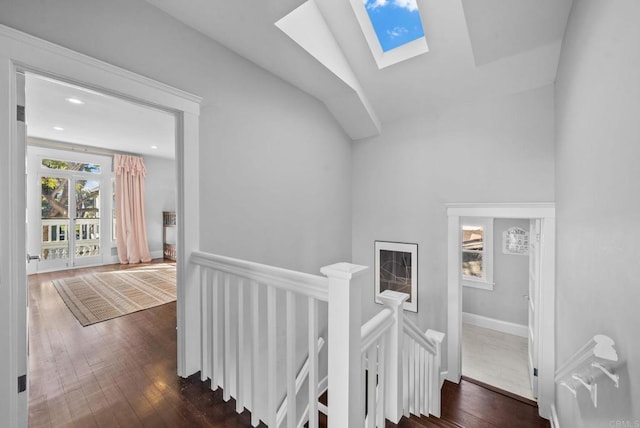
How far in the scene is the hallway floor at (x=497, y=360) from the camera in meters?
3.37

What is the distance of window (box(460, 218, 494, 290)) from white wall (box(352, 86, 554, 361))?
187 cm

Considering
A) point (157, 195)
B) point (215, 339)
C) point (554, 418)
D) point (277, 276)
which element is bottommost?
point (554, 418)

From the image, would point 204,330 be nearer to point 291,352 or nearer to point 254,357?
point 254,357

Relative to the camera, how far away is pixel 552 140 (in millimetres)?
2574

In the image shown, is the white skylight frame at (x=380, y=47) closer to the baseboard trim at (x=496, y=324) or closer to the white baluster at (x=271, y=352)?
the white baluster at (x=271, y=352)

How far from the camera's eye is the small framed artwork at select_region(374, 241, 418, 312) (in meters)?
3.42

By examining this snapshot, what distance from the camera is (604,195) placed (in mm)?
1117

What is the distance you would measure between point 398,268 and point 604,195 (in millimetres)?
2599

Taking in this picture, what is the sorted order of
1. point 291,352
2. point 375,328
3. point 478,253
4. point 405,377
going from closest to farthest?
point 291,352, point 375,328, point 405,377, point 478,253

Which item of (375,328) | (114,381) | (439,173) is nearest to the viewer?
(375,328)

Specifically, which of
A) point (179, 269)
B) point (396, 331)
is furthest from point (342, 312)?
point (179, 269)

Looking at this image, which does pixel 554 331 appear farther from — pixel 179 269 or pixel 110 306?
pixel 110 306

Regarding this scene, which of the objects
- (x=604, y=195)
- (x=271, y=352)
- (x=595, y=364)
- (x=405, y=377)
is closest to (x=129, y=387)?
(x=271, y=352)

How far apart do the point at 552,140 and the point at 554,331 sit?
6.22ft
